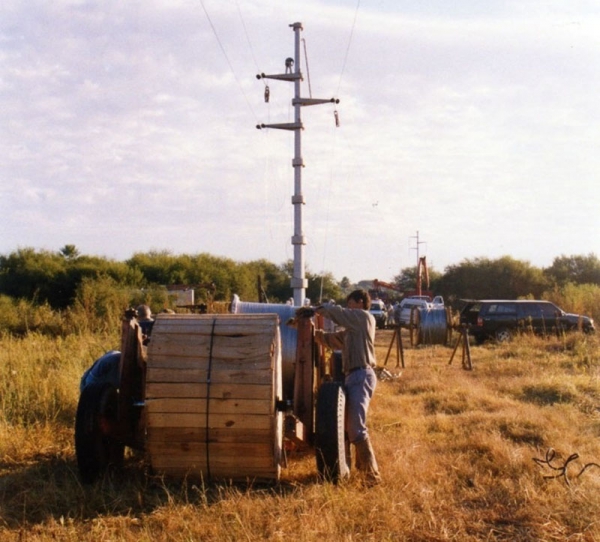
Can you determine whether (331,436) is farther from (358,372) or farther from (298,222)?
(298,222)

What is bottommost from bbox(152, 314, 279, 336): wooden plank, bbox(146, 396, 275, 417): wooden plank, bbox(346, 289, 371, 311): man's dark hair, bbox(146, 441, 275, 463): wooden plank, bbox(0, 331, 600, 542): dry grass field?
bbox(0, 331, 600, 542): dry grass field

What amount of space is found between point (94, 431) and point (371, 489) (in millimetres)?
2558

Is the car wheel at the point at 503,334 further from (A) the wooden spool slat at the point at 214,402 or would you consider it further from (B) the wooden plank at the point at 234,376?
(B) the wooden plank at the point at 234,376

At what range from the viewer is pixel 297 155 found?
61.2 feet

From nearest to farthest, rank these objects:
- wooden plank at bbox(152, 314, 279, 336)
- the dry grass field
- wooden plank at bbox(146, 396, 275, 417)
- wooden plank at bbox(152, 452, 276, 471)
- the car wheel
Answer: the dry grass field, wooden plank at bbox(146, 396, 275, 417), wooden plank at bbox(152, 452, 276, 471), wooden plank at bbox(152, 314, 279, 336), the car wheel

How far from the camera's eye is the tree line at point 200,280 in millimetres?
30609

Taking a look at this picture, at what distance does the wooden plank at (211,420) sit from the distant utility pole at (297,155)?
11.4 metres

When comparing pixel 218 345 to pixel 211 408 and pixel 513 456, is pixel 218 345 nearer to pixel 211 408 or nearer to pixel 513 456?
pixel 211 408

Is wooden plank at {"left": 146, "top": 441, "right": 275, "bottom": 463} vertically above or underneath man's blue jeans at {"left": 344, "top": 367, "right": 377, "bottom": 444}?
underneath

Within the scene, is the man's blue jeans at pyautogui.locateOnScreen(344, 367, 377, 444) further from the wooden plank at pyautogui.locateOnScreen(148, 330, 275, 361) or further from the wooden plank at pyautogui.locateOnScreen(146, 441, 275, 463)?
the wooden plank at pyautogui.locateOnScreen(148, 330, 275, 361)

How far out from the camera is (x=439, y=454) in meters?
8.34

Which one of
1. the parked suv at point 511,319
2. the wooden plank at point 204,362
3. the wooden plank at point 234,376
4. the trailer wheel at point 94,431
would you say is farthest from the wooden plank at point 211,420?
the parked suv at point 511,319

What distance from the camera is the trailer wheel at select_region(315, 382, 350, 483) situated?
6824 millimetres

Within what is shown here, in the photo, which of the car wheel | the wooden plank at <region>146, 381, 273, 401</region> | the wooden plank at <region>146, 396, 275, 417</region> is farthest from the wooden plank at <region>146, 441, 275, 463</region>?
the car wheel
